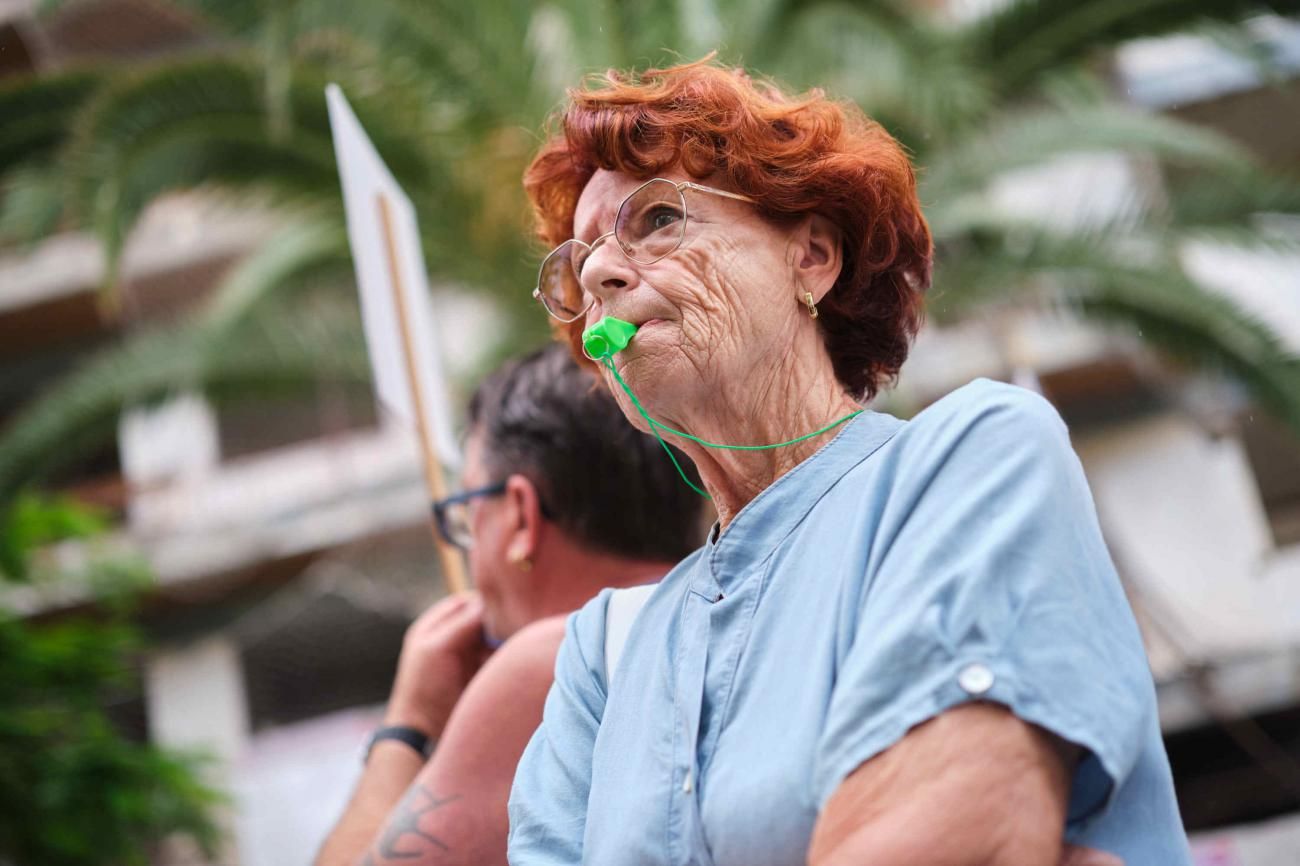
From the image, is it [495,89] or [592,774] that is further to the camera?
[495,89]

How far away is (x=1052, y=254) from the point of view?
7.35 meters

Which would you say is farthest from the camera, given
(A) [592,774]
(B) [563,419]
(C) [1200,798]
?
(C) [1200,798]

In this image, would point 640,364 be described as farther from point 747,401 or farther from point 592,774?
point 592,774

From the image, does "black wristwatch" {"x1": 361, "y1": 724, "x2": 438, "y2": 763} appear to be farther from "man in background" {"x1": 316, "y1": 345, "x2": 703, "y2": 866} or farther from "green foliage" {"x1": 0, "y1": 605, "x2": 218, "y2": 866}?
"green foliage" {"x1": 0, "y1": 605, "x2": 218, "y2": 866}

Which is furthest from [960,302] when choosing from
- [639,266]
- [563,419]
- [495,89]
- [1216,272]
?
[1216,272]

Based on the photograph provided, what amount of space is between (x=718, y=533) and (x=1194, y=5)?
19.4 feet

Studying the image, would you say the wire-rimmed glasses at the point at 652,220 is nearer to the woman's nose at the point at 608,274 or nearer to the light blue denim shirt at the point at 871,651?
the woman's nose at the point at 608,274

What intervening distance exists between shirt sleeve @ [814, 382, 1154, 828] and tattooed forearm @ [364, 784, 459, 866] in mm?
1028

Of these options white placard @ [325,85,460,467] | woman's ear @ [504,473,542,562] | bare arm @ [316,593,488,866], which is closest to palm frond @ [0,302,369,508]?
white placard @ [325,85,460,467]

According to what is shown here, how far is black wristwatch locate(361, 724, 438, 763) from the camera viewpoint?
2.78m

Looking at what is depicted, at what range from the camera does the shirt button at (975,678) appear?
124 centimetres

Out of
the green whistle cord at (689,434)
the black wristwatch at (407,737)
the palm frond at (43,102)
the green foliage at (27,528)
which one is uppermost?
the palm frond at (43,102)

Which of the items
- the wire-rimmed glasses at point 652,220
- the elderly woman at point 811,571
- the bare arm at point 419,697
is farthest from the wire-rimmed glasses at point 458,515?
the wire-rimmed glasses at point 652,220

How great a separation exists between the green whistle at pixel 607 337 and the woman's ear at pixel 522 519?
39.3 inches
